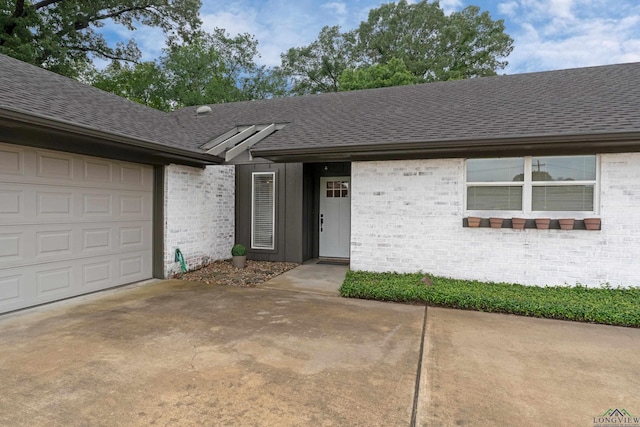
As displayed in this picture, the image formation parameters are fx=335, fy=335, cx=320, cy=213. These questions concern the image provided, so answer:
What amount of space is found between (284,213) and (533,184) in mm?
5184

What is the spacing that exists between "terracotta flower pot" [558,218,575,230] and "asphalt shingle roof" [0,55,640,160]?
1311mm

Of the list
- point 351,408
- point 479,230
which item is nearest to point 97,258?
point 351,408

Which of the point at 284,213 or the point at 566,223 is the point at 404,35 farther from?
the point at 566,223

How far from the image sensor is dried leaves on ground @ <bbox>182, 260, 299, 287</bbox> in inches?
252

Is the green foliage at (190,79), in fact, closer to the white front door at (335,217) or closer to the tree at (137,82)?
the tree at (137,82)

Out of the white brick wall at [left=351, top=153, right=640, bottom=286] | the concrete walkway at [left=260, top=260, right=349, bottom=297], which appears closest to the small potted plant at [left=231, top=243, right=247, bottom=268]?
the concrete walkway at [left=260, top=260, right=349, bottom=297]

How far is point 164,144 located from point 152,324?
3264 millimetres

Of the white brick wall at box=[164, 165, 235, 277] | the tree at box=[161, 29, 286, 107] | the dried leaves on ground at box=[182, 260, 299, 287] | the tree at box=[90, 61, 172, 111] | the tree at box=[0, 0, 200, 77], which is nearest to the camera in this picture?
the dried leaves on ground at box=[182, 260, 299, 287]

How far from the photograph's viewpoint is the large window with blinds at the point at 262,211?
835 centimetres

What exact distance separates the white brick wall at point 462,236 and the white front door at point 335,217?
211 centimetres

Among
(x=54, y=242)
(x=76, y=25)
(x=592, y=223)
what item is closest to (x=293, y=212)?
(x=54, y=242)

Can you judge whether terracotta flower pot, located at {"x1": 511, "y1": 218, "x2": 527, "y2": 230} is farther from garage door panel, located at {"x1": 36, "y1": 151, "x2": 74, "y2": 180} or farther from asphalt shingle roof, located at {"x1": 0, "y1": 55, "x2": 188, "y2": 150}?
garage door panel, located at {"x1": 36, "y1": 151, "x2": 74, "y2": 180}

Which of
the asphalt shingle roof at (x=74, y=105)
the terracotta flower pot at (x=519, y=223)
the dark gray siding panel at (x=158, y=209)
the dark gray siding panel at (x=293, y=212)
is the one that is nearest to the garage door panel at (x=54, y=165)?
the asphalt shingle roof at (x=74, y=105)

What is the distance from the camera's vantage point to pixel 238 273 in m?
6.98
